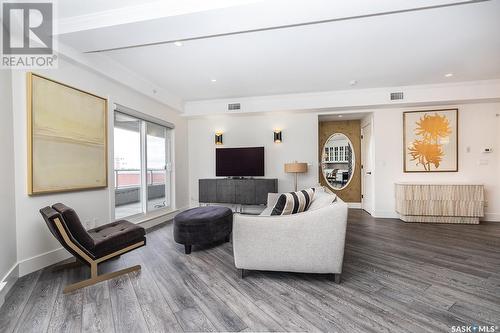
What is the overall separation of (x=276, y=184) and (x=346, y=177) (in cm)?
230

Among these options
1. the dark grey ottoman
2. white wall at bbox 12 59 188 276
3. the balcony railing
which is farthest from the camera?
the balcony railing

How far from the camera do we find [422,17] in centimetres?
235

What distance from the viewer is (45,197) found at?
2.59 m

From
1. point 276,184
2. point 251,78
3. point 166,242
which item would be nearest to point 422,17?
point 251,78

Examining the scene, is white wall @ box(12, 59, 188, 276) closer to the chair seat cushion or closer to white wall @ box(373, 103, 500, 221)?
the chair seat cushion

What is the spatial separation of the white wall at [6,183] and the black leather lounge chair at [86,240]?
345mm

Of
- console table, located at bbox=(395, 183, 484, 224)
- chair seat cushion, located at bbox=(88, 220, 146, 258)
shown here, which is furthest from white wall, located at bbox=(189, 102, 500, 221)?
chair seat cushion, located at bbox=(88, 220, 146, 258)

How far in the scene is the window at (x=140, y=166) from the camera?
4016 mm

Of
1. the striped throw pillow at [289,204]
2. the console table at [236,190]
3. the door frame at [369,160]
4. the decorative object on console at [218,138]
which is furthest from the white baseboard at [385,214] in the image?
the decorative object on console at [218,138]

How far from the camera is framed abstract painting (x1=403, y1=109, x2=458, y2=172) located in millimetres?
4641

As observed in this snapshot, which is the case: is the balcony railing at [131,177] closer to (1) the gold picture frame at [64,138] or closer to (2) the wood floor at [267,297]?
(1) the gold picture frame at [64,138]

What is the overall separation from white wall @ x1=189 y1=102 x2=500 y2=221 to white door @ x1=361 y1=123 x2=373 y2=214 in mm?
255

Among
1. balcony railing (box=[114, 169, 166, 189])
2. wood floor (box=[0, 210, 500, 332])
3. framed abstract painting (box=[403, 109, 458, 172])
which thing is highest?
framed abstract painting (box=[403, 109, 458, 172])

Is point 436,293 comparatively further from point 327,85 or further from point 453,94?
point 453,94
